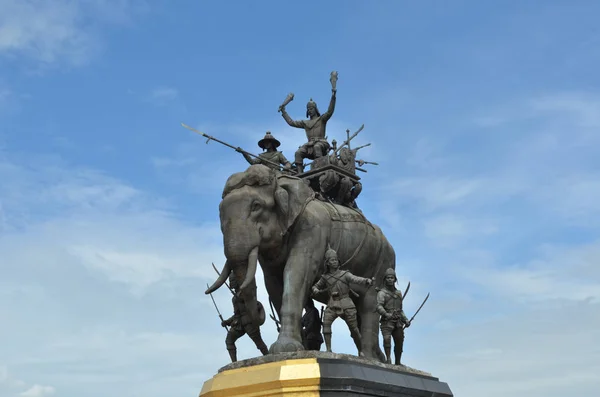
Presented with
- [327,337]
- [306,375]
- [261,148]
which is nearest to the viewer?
Result: [306,375]

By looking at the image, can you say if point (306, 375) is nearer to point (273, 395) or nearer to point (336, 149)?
point (273, 395)

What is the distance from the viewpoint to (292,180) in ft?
48.6

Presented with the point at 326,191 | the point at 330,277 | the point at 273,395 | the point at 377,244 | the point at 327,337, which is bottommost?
the point at 273,395

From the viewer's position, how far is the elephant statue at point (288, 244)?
1379 cm

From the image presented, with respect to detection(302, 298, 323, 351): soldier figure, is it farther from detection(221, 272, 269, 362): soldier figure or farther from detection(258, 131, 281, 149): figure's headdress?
detection(258, 131, 281, 149): figure's headdress

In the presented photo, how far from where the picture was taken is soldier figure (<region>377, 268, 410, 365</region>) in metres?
14.4

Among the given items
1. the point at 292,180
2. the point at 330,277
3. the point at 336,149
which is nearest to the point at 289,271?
the point at 330,277

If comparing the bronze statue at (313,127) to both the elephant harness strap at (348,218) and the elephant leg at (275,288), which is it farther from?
the elephant leg at (275,288)

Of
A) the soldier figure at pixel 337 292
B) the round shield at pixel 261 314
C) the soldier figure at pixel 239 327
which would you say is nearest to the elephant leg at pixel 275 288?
the round shield at pixel 261 314

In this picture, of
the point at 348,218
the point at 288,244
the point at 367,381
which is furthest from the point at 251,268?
the point at 367,381

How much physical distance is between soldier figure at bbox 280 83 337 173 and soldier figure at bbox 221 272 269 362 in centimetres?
306

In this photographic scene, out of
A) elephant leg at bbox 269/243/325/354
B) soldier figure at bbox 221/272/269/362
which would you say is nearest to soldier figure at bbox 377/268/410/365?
elephant leg at bbox 269/243/325/354

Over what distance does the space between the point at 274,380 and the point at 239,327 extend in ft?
6.73

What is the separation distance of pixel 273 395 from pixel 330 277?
2.16 metres
